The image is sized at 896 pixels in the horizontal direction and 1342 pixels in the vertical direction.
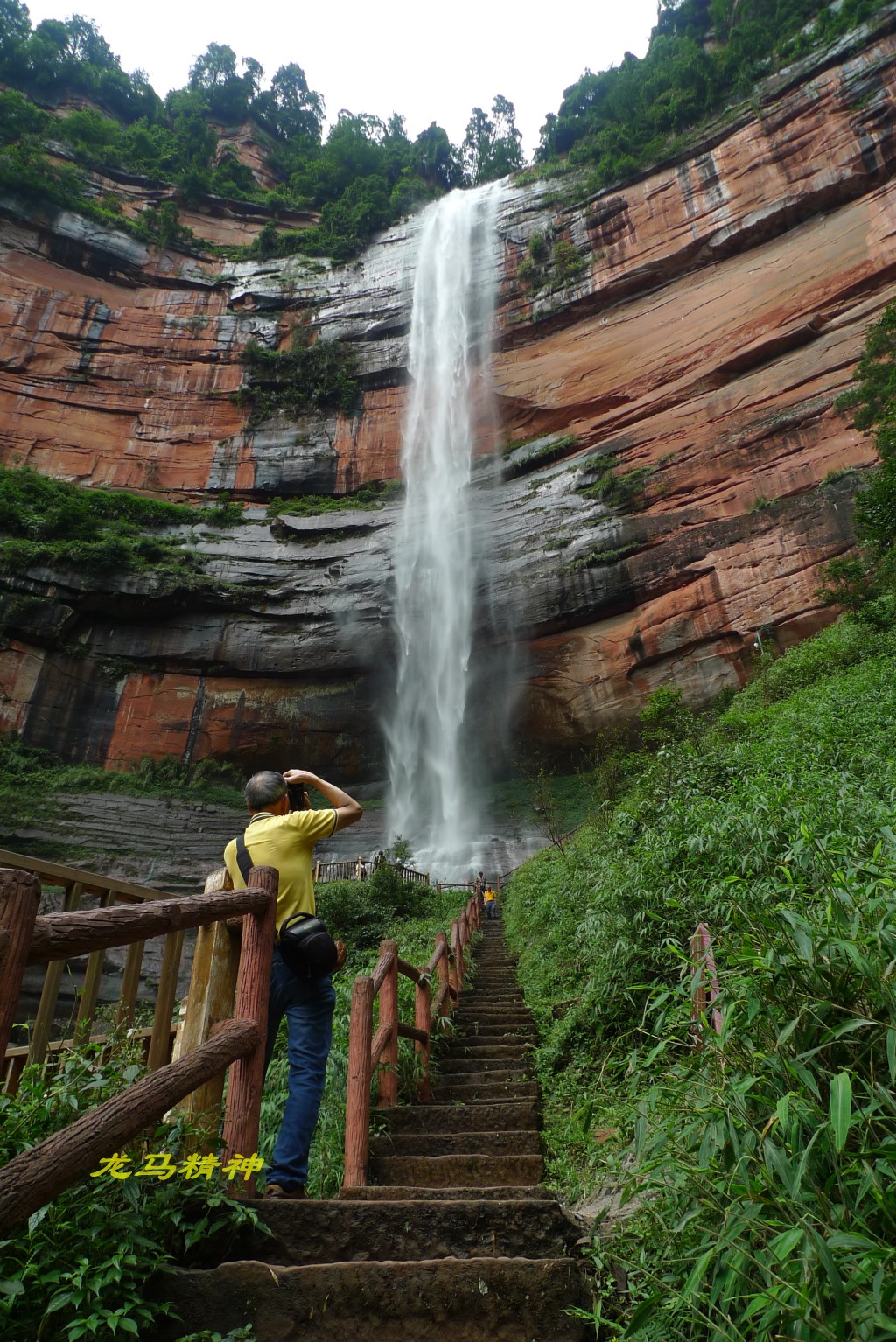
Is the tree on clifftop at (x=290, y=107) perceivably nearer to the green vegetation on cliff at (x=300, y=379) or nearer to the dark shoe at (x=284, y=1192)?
the green vegetation on cliff at (x=300, y=379)

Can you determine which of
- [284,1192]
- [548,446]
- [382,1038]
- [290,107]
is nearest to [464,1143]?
[382,1038]

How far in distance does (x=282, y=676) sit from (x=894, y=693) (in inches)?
726

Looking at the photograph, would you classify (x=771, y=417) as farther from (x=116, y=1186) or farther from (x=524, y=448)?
(x=116, y=1186)

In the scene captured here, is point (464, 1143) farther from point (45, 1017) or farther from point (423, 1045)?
point (45, 1017)

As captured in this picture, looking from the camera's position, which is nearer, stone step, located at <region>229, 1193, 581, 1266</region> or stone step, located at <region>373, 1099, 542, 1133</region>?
stone step, located at <region>229, 1193, 581, 1266</region>

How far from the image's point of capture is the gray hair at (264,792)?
3.01 m

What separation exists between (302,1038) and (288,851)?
667mm

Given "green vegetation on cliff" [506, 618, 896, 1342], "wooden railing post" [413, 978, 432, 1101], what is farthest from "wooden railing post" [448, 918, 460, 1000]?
"green vegetation on cliff" [506, 618, 896, 1342]

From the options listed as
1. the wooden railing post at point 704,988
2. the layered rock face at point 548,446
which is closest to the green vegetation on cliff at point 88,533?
the layered rock face at point 548,446

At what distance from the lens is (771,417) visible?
1970 centimetres

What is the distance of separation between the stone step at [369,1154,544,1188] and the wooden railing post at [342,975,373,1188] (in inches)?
7.4

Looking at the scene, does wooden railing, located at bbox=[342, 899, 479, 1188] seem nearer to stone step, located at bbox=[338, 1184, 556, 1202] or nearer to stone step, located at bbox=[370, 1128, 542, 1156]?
stone step, located at bbox=[370, 1128, 542, 1156]

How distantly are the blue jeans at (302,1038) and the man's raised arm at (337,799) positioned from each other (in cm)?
61

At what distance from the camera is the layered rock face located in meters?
19.5
